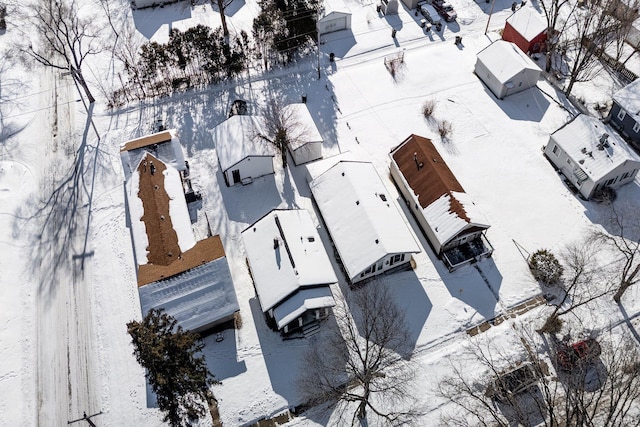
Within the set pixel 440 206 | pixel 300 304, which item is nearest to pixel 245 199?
pixel 300 304

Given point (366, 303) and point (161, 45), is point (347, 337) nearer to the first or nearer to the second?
point (366, 303)

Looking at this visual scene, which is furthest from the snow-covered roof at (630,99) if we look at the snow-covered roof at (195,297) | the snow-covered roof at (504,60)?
the snow-covered roof at (195,297)

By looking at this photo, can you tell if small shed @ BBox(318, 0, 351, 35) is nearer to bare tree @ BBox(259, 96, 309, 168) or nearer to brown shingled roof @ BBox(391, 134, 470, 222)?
bare tree @ BBox(259, 96, 309, 168)

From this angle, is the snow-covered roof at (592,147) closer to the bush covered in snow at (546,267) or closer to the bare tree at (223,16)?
the bush covered in snow at (546,267)

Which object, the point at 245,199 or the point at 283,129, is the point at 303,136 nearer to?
the point at 283,129

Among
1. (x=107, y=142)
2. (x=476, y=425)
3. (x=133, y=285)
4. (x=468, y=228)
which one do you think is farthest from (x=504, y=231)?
(x=107, y=142)
